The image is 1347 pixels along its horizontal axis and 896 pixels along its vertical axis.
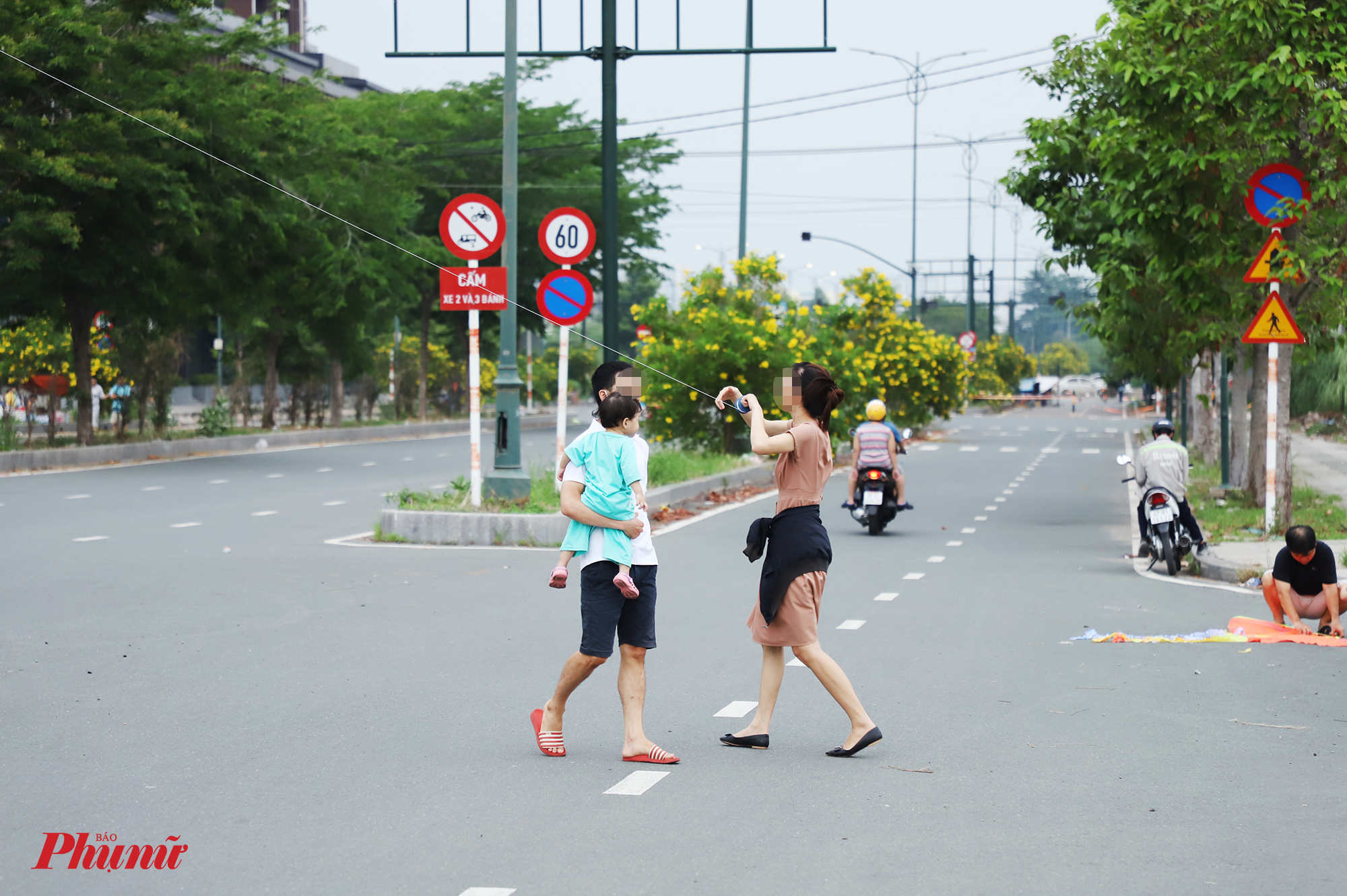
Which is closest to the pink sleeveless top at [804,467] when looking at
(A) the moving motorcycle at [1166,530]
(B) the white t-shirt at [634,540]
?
(B) the white t-shirt at [634,540]

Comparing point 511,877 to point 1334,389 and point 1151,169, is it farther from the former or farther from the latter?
point 1334,389

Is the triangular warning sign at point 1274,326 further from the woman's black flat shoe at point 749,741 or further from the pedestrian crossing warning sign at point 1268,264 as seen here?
the woman's black flat shoe at point 749,741

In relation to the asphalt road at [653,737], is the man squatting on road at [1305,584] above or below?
above

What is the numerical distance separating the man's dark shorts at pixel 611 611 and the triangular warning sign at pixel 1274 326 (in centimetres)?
915

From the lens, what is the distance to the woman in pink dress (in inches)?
248

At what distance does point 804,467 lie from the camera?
6.30 m

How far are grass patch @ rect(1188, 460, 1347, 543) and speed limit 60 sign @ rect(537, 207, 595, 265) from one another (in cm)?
712

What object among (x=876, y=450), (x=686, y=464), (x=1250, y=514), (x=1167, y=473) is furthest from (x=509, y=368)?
(x=1250, y=514)

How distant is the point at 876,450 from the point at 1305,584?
7.70 m

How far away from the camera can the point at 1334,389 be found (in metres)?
39.1

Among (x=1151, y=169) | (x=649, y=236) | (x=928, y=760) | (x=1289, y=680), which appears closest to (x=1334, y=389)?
(x=649, y=236)

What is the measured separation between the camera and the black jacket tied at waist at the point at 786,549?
20.6 ft

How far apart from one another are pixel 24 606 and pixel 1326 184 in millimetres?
11914

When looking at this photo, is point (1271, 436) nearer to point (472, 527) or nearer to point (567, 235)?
point (567, 235)
